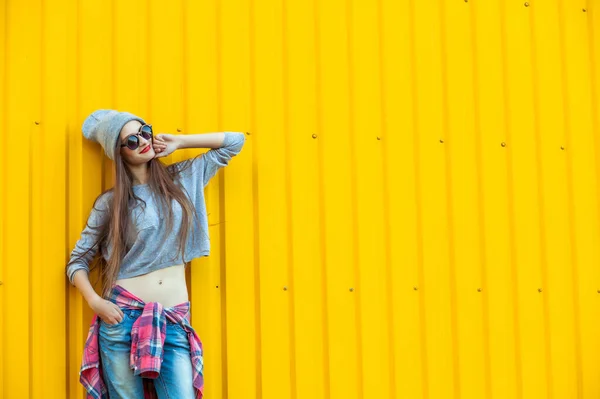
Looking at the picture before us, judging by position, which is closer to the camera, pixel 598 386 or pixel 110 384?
pixel 110 384

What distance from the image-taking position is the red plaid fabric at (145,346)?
4.41 meters

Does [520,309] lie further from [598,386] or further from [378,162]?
[378,162]

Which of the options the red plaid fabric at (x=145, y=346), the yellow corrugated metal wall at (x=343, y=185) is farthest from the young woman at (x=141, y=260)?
the yellow corrugated metal wall at (x=343, y=185)

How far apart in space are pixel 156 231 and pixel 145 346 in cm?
61

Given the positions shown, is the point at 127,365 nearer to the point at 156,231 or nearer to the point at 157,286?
the point at 157,286

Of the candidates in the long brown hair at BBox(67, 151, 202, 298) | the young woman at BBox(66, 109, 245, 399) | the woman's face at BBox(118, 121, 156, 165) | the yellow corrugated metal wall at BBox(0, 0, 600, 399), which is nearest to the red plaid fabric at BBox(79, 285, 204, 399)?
the young woman at BBox(66, 109, 245, 399)

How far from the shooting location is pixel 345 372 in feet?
16.6

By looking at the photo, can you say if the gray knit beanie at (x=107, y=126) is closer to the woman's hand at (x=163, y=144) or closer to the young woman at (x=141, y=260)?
the young woman at (x=141, y=260)

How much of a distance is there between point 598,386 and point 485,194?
135 centimetres

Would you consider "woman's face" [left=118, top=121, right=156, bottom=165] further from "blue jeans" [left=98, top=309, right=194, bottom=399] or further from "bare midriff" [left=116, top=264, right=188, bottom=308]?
"blue jeans" [left=98, top=309, right=194, bottom=399]

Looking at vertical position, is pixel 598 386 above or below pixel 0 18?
below

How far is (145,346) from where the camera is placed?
4402 mm

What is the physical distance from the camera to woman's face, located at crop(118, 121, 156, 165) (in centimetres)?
462

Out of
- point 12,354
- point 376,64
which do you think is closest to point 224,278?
point 12,354
